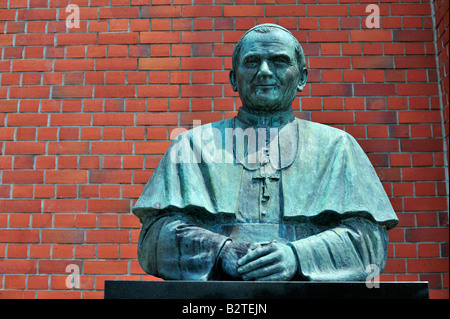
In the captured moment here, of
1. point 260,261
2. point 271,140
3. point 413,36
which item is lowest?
point 260,261

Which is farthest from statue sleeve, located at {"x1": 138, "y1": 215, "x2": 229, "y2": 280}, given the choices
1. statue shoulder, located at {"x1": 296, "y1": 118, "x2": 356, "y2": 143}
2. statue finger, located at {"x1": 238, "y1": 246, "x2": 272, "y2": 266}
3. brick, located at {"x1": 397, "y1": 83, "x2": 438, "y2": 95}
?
brick, located at {"x1": 397, "y1": 83, "x2": 438, "y2": 95}

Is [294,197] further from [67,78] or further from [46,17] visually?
[46,17]

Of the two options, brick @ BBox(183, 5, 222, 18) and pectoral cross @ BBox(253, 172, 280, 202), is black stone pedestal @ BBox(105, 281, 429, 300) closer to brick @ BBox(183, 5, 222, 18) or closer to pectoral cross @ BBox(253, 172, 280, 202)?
pectoral cross @ BBox(253, 172, 280, 202)

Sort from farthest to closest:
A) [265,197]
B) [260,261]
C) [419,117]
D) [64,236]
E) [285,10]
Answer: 1. [285,10]
2. [419,117]
3. [64,236]
4. [265,197]
5. [260,261]

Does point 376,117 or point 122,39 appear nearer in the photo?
point 376,117

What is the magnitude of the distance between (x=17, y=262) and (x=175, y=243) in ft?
5.70

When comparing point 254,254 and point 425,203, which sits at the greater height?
point 425,203

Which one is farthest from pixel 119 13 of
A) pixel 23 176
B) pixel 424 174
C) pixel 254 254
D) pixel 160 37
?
pixel 254 254

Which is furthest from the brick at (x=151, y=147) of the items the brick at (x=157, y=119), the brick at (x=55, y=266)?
the brick at (x=55, y=266)

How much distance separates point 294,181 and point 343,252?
0.38 meters

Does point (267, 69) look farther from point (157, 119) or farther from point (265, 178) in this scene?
point (157, 119)

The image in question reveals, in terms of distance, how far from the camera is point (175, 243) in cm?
245

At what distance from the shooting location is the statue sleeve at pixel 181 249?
2389mm

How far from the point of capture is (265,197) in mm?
2625
